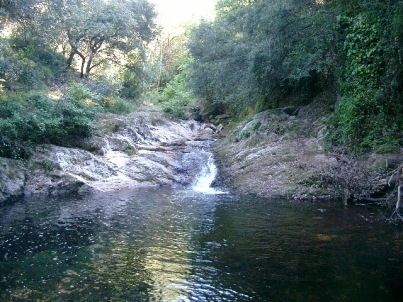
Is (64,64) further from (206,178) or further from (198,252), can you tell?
(198,252)

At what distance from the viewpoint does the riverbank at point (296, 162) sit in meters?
13.5

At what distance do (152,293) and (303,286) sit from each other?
9.19 feet

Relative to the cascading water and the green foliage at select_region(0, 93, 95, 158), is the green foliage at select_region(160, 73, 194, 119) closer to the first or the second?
the cascading water

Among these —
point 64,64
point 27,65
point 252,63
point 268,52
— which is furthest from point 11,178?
point 64,64

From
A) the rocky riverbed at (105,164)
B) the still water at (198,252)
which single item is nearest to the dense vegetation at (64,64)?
the rocky riverbed at (105,164)

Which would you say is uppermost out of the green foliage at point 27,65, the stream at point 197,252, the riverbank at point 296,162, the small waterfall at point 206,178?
the green foliage at point 27,65

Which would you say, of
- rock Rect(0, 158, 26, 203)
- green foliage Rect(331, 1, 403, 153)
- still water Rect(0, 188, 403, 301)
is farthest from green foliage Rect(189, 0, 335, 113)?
rock Rect(0, 158, 26, 203)

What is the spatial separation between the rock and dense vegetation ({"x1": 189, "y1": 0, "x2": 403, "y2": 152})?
1279cm

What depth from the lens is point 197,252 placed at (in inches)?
338

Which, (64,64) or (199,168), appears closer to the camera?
(199,168)

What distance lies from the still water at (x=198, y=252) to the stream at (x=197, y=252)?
0.02 m

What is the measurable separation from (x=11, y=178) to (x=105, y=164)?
481cm

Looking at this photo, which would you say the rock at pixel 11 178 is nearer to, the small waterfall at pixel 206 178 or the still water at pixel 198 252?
the still water at pixel 198 252

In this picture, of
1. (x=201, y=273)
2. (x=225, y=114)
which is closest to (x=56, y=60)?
(x=225, y=114)
